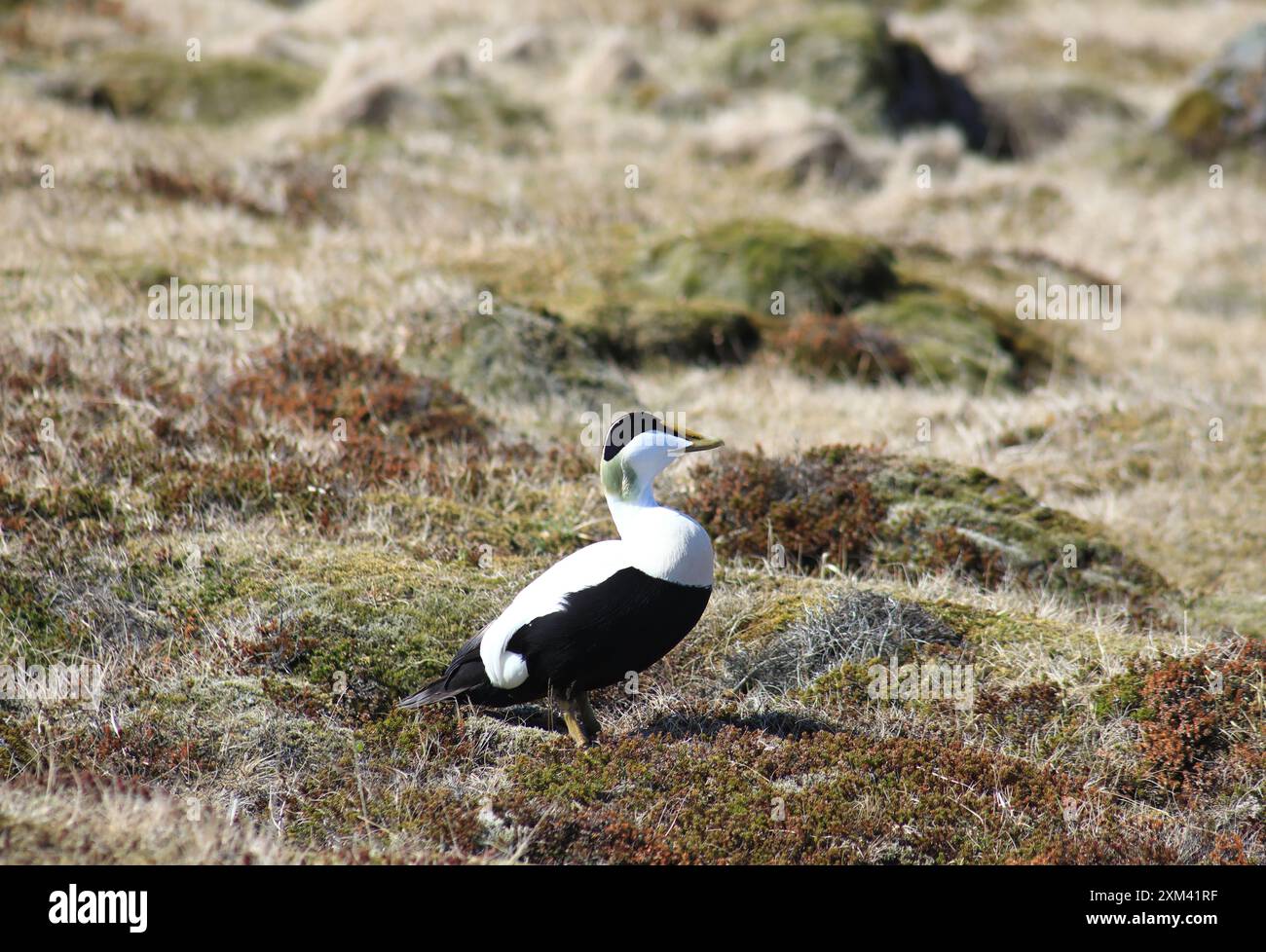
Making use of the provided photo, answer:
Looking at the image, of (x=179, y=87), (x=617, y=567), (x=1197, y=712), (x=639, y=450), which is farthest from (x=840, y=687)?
(x=179, y=87)

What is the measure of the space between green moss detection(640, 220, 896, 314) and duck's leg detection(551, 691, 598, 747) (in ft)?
28.5

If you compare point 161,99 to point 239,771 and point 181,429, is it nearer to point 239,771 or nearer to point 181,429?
point 181,429

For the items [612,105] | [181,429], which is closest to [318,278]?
[181,429]

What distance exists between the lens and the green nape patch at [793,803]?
5277 millimetres

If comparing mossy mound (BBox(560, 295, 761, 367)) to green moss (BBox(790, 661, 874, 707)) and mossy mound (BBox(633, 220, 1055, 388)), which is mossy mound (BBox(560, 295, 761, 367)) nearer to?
mossy mound (BBox(633, 220, 1055, 388))

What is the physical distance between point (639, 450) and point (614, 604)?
70 centimetres

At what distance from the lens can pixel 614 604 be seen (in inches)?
207

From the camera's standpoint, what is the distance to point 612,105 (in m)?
24.8

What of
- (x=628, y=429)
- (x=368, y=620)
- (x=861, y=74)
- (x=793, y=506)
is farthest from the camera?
(x=861, y=74)

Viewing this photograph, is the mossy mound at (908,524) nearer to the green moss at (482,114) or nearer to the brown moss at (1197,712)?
the brown moss at (1197,712)

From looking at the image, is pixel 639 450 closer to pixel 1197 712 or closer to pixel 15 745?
pixel 15 745

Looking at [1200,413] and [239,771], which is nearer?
[239,771]

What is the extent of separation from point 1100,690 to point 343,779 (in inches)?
158

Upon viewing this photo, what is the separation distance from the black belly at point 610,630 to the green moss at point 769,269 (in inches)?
351
